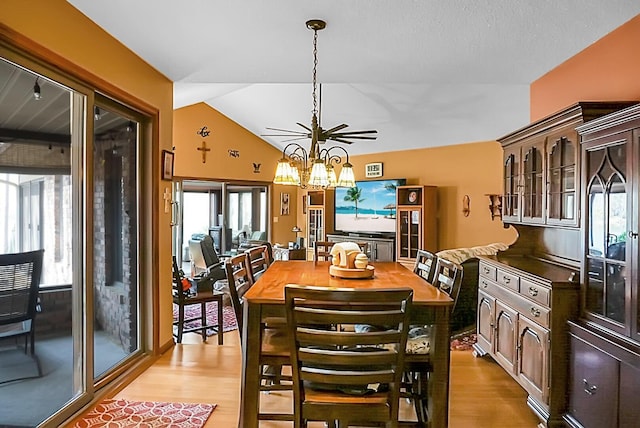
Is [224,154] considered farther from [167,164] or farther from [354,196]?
[167,164]

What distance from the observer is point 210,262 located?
291 inches

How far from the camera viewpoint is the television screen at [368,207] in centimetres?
860

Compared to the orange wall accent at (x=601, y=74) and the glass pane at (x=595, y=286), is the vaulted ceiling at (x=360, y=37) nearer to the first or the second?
the orange wall accent at (x=601, y=74)

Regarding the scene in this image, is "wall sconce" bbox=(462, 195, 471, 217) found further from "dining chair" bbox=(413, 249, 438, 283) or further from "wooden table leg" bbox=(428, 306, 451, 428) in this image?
"wooden table leg" bbox=(428, 306, 451, 428)

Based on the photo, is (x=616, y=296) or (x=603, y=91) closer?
(x=616, y=296)

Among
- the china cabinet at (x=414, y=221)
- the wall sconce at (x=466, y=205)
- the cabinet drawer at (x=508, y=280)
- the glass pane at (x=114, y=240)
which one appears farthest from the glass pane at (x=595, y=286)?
the china cabinet at (x=414, y=221)

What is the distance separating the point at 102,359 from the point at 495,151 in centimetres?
616

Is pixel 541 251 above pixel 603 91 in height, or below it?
below

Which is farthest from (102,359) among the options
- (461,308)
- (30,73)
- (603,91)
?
(603,91)

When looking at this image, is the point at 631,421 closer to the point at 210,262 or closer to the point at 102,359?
the point at 102,359

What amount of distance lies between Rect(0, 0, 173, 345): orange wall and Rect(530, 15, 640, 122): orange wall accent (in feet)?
10.7

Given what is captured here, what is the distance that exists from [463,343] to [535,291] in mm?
2114

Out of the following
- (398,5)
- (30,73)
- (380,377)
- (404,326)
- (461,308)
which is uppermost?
(398,5)

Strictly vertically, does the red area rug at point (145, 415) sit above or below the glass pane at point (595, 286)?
below
